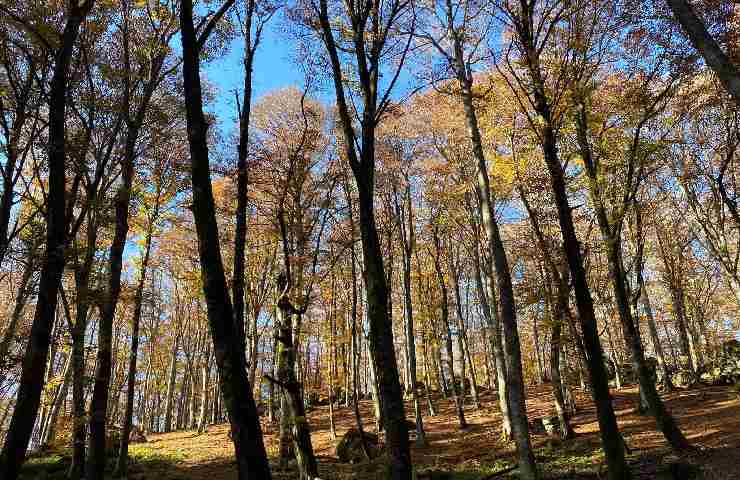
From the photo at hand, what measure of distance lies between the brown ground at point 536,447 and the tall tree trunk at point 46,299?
287 inches

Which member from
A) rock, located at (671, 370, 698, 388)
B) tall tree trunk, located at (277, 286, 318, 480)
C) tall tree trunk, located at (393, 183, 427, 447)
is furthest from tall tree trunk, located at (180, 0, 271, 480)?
rock, located at (671, 370, 698, 388)

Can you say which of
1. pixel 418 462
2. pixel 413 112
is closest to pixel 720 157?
pixel 413 112

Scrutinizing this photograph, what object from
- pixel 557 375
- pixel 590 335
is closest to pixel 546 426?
pixel 557 375

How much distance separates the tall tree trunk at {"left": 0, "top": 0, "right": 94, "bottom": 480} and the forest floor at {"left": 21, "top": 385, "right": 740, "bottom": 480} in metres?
7.09

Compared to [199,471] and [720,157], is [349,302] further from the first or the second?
[720,157]

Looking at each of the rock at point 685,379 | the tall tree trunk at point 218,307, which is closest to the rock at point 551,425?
the rock at point 685,379

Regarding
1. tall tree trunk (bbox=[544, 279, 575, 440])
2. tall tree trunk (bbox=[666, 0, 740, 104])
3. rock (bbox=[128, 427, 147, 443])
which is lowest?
rock (bbox=[128, 427, 147, 443])

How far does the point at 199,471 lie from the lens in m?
13.5

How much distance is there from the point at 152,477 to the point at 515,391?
34.5 ft

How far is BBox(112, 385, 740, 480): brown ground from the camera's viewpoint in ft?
31.0

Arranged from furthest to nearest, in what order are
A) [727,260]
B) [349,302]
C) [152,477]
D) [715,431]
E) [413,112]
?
[349,302] → [413,112] → [727,260] → [152,477] → [715,431]

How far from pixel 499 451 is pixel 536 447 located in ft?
3.49

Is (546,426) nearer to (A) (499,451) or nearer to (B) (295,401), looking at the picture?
(A) (499,451)

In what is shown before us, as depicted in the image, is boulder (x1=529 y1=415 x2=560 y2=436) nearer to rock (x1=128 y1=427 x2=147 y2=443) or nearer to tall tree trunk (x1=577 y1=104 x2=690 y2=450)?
tall tree trunk (x1=577 y1=104 x2=690 y2=450)
